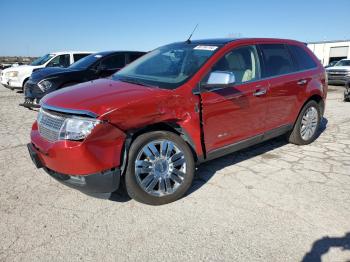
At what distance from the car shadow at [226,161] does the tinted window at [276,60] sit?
1.28 meters

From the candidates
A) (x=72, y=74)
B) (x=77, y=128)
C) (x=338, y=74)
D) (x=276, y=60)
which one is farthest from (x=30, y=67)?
(x=338, y=74)

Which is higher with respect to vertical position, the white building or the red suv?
the white building

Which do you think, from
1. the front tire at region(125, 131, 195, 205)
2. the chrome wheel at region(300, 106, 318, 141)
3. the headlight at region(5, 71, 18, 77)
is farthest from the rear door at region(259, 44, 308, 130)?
the headlight at region(5, 71, 18, 77)

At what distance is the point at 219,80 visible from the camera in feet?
11.9

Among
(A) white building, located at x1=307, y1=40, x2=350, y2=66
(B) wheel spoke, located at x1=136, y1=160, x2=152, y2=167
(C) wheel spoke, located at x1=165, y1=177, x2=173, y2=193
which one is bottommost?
(C) wheel spoke, located at x1=165, y1=177, x2=173, y2=193

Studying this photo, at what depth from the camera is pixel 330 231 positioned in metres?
2.99

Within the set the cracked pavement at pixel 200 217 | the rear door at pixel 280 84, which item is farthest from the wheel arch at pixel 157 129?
the rear door at pixel 280 84

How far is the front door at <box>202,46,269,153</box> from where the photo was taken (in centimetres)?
382

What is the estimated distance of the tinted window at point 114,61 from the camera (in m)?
9.50

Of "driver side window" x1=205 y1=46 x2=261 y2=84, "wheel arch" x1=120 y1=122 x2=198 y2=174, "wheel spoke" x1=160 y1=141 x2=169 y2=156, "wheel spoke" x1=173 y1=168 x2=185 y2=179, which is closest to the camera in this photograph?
"wheel arch" x1=120 y1=122 x2=198 y2=174

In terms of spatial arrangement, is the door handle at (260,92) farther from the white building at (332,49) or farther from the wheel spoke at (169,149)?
the white building at (332,49)

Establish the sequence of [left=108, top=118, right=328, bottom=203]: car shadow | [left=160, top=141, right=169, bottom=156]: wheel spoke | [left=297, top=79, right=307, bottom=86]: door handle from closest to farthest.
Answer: [left=160, top=141, right=169, bottom=156]: wheel spoke → [left=108, top=118, right=328, bottom=203]: car shadow → [left=297, top=79, right=307, bottom=86]: door handle

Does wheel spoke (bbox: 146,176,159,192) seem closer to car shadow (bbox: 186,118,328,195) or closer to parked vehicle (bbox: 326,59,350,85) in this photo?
car shadow (bbox: 186,118,328,195)

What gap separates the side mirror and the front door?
0.36 ft
